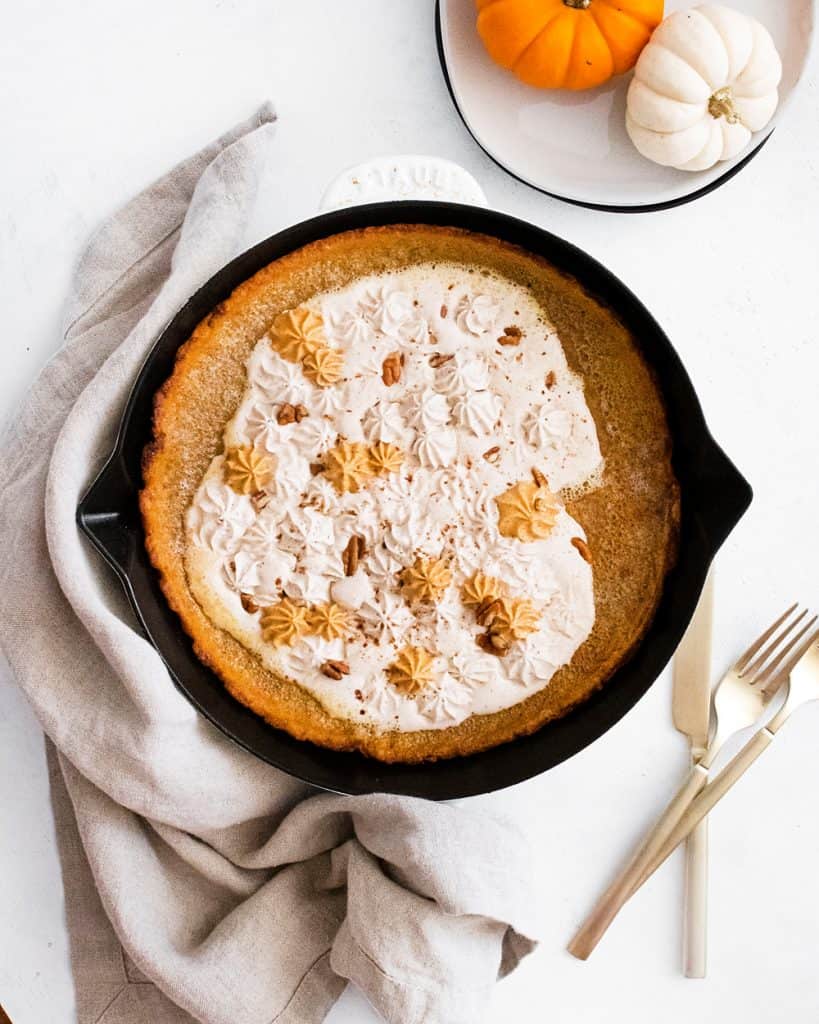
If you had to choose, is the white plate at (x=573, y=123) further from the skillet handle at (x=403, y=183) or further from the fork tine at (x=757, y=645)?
→ the fork tine at (x=757, y=645)

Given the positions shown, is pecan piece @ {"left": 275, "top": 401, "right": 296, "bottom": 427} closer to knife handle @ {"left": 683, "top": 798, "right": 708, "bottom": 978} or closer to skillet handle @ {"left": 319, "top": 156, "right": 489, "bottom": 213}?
skillet handle @ {"left": 319, "top": 156, "right": 489, "bottom": 213}

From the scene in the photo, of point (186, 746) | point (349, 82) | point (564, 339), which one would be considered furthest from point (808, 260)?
point (186, 746)

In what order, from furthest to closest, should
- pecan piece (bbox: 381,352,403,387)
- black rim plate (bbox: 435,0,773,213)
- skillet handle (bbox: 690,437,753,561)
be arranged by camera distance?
black rim plate (bbox: 435,0,773,213)
pecan piece (bbox: 381,352,403,387)
skillet handle (bbox: 690,437,753,561)

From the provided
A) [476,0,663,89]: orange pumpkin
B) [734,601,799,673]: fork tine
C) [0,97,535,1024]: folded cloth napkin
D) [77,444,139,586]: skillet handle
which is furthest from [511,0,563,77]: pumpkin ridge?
[734,601,799,673]: fork tine

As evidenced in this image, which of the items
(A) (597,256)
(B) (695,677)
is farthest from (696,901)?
(A) (597,256)

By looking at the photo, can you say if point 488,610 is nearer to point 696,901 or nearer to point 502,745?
point 502,745

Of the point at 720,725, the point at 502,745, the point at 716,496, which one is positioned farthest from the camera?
the point at 720,725

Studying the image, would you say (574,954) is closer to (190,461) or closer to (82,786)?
(82,786)
